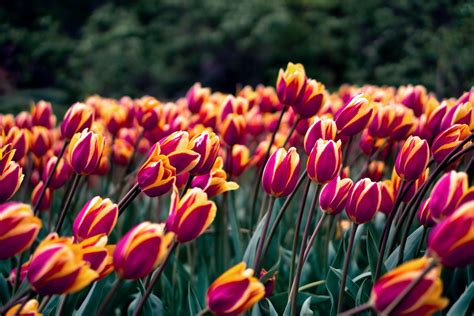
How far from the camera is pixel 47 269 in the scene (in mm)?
675

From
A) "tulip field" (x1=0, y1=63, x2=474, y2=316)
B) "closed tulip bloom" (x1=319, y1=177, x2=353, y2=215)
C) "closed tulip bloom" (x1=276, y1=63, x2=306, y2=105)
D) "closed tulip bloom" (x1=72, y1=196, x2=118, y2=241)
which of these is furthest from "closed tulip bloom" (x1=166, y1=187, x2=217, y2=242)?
"closed tulip bloom" (x1=276, y1=63, x2=306, y2=105)

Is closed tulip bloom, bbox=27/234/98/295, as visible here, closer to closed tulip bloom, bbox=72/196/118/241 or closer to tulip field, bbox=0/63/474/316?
tulip field, bbox=0/63/474/316

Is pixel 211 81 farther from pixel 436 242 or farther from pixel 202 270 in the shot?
pixel 436 242

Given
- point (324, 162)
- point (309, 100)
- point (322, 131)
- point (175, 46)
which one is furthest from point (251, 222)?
point (175, 46)

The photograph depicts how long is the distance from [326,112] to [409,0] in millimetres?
3276

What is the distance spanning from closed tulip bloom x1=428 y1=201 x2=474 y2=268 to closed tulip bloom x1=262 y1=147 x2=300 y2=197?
1.38 feet

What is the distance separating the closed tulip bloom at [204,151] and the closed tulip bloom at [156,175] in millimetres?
81

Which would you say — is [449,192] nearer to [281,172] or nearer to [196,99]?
[281,172]

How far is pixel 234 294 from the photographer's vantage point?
71 centimetres

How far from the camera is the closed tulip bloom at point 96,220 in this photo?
0.87m

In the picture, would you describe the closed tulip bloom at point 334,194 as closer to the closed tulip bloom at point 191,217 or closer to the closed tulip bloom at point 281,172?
the closed tulip bloom at point 281,172

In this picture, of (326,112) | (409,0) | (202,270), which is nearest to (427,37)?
(409,0)

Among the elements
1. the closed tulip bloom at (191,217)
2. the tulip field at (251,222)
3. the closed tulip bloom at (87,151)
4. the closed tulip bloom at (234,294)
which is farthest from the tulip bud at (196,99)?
the closed tulip bloom at (234,294)

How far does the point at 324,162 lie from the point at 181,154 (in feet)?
0.84
